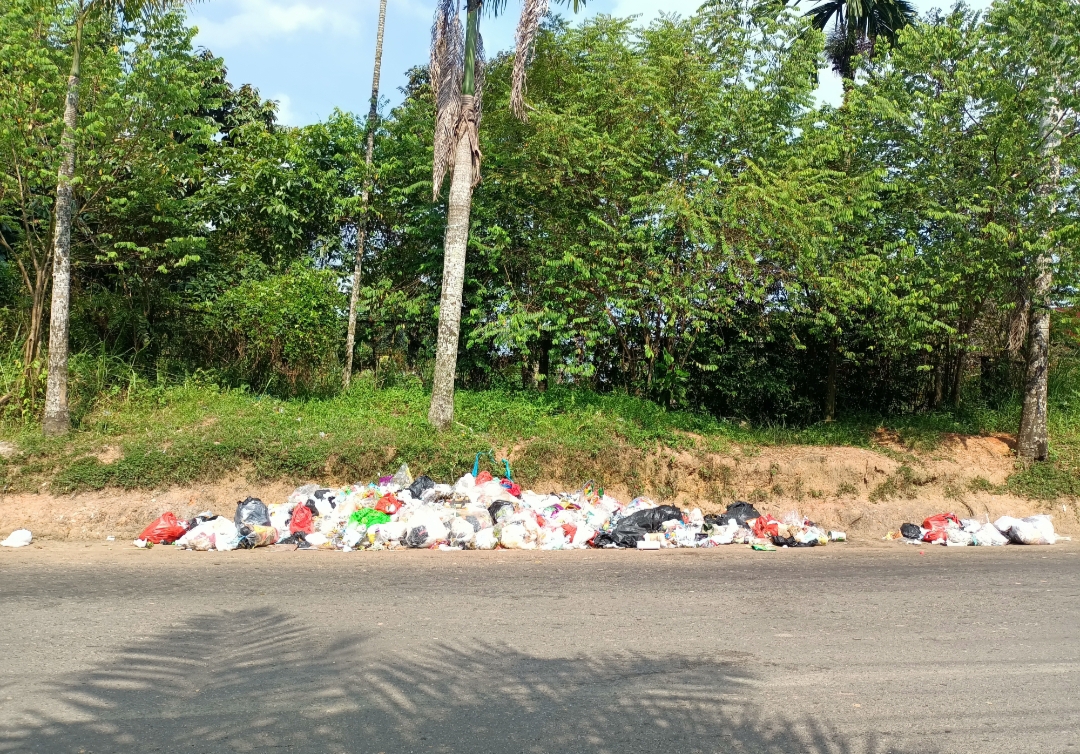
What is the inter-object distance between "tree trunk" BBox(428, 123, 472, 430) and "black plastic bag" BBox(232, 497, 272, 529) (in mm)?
3360

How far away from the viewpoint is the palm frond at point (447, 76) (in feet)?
40.2

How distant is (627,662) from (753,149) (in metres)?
10.8

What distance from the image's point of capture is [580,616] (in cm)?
599

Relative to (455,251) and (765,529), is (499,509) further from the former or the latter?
(455,251)

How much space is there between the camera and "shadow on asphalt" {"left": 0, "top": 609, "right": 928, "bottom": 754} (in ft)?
12.2

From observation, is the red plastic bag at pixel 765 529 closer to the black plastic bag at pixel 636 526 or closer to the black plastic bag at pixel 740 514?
the black plastic bag at pixel 740 514

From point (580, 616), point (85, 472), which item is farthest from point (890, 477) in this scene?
point (85, 472)

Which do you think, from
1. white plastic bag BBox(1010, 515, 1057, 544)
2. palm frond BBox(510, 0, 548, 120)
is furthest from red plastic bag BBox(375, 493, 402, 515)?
white plastic bag BBox(1010, 515, 1057, 544)

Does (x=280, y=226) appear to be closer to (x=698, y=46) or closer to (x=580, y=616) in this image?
(x=698, y=46)

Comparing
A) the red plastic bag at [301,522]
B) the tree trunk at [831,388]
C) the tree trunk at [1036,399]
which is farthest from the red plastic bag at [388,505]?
the tree trunk at [1036,399]

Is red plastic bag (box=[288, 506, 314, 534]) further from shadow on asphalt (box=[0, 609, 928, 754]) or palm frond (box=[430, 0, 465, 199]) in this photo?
palm frond (box=[430, 0, 465, 199])

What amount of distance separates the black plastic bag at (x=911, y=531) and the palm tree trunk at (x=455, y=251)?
6853 millimetres

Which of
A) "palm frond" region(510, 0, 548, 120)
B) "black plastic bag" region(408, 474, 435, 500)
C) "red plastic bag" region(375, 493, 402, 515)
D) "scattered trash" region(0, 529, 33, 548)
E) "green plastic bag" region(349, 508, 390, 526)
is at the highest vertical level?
"palm frond" region(510, 0, 548, 120)

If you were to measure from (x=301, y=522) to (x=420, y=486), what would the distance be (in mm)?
1880
